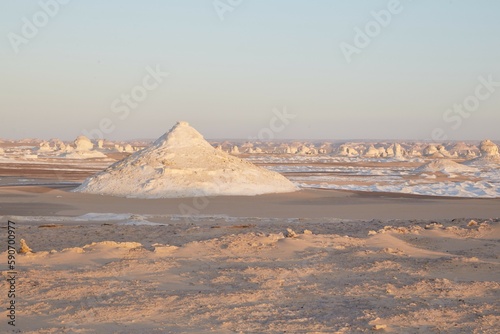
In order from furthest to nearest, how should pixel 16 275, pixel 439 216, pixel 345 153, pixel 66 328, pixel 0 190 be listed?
pixel 345 153 → pixel 0 190 → pixel 439 216 → pixel 16 275 → pixel 66 328

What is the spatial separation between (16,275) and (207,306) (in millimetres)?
3020

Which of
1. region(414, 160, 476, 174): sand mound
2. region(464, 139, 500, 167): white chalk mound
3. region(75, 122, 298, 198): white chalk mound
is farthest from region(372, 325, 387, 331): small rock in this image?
region(464, 139, 500, 167): white chalk mound

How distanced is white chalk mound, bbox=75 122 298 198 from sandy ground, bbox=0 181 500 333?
29.5 ft

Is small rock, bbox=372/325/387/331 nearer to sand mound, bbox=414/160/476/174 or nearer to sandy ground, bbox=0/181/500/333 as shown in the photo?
sandy ground, bbox=0/181/500/333

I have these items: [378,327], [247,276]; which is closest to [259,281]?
[247,276]

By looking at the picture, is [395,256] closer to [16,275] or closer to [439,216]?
[16,275]

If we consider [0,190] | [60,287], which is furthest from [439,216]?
[0,190]

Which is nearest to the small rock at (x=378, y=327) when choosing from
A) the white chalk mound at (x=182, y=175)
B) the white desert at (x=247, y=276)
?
the white desert at (x=247, y=276)

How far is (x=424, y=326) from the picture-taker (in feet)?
19.5

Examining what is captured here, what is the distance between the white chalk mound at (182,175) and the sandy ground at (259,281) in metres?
8.99

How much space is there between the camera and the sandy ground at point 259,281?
20.0ft

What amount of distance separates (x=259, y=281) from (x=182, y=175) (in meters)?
16.4

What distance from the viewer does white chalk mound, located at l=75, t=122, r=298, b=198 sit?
23094 mm

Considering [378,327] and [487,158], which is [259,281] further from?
[487,158]
